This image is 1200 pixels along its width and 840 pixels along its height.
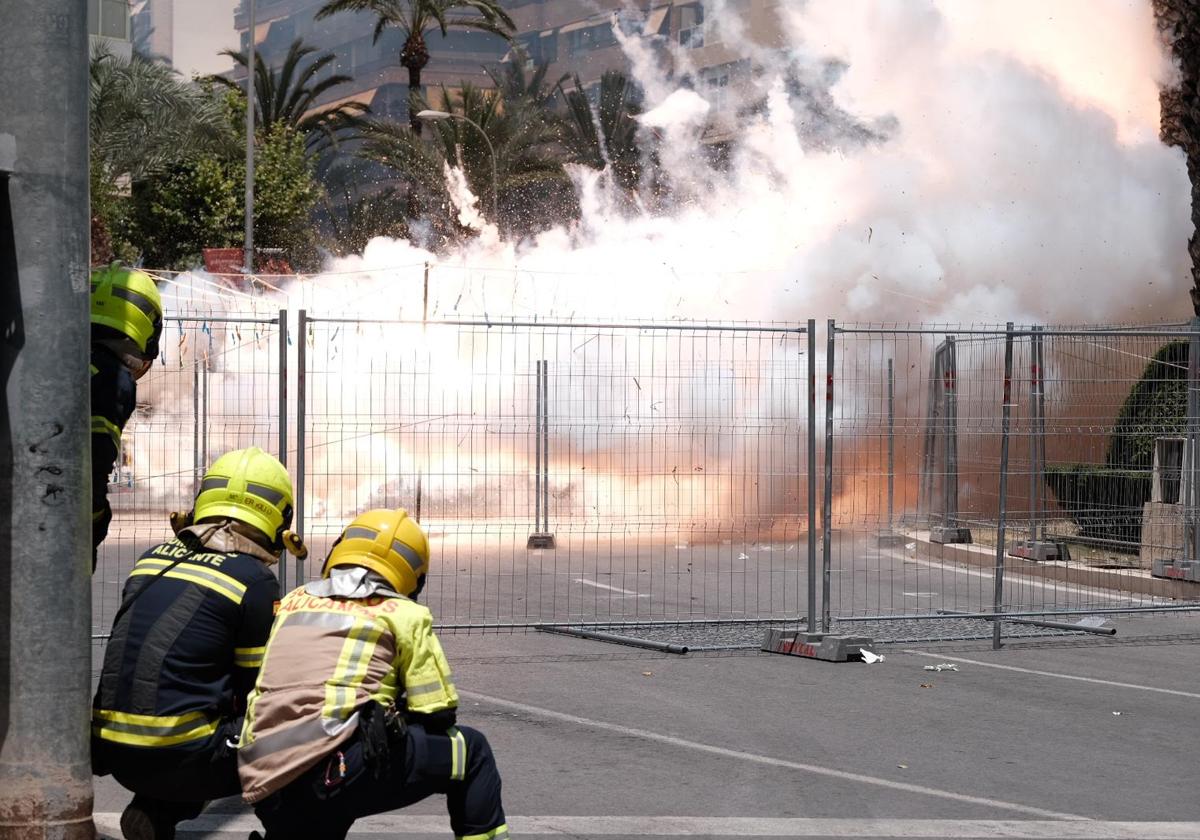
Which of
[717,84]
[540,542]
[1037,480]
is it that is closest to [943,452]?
[1037,480]

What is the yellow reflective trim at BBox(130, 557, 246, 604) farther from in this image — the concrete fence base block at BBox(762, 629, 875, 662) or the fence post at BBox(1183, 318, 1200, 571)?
the fence post at BBox(1183, 318, 1200, 571)

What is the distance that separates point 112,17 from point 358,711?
147 feet

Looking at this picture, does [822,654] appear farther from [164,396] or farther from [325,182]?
[325,182]

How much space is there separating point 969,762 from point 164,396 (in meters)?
7.81

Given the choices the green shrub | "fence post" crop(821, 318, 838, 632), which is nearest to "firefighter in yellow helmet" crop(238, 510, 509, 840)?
"fence post" crop(821, 318, 838, 632)

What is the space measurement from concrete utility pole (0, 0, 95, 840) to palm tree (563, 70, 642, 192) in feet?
117

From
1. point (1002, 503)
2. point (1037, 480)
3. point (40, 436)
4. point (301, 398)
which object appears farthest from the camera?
point (1037, 480)

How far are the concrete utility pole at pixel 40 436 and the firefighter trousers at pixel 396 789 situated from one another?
886mm

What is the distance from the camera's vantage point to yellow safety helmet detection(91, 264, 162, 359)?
230 inches

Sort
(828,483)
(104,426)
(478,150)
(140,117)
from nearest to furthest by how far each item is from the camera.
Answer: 1. (104,426)
2. (828,483)
3. (140,117)
4. (478,150)

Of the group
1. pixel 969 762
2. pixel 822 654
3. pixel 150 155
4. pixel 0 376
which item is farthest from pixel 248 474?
pixel 150 155

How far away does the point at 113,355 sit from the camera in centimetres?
587

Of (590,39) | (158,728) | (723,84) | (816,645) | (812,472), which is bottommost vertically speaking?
(816,645)

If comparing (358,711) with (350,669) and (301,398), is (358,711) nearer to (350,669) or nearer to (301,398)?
(350,669)
